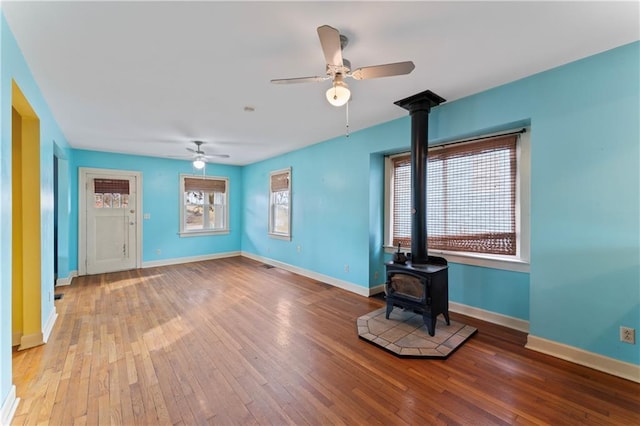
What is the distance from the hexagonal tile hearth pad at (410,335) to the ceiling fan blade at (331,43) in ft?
7.97

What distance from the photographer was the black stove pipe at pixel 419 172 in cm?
300

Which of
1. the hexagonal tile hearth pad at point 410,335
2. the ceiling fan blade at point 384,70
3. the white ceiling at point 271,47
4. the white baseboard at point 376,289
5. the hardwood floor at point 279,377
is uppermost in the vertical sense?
the white ceiling at point 271,47

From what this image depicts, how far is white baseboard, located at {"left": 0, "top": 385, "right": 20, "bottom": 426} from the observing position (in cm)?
160

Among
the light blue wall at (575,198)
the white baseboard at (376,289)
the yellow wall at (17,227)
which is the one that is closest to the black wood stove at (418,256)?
the light blue wall at (575,198)

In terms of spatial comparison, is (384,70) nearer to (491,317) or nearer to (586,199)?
(586,199)

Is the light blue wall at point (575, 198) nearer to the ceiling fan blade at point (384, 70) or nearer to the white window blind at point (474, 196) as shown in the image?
the white window blind at point (474, 196)

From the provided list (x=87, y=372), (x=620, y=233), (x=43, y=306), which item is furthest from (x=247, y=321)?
(x=620, y=233)

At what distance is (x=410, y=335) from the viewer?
2.75 meters

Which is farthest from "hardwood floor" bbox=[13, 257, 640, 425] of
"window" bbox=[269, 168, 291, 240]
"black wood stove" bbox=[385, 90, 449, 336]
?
"window" bbox=[269, 168, 291, 240]

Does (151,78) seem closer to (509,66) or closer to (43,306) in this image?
(43,306)

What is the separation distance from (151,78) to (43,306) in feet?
8.09

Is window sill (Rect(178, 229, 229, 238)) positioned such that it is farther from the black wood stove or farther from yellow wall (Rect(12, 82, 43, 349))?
the black wood stove

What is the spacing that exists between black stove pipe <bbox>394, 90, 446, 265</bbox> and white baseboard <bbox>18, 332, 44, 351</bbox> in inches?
150

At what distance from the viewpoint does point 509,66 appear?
2.34m
